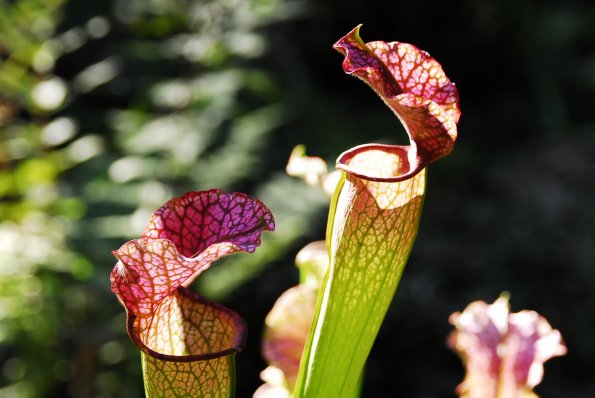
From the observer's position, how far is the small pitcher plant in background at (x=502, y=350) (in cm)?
54

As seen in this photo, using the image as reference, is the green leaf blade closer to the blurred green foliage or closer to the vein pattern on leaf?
the vein pattern on leaf

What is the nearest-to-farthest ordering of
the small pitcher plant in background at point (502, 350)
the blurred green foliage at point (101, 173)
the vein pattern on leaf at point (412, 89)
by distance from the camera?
the vein pattern on leaf at point (412, 89) < the small pitcher plant in background at point (502, 350) < the blurred green foliage at point (101, 173)

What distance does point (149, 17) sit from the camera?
7.89 ft

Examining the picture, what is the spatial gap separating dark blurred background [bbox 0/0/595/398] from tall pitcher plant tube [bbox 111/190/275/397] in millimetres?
1067

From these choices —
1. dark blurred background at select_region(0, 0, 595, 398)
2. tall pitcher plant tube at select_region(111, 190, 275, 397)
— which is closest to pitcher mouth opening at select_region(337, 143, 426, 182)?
tall pitcher plant tube at select_region(111, 190, 275, 397)

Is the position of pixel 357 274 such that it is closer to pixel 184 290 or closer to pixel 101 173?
pixel 184 290

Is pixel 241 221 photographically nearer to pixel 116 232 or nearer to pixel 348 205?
pixel 348 205

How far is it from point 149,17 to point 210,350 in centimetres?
204

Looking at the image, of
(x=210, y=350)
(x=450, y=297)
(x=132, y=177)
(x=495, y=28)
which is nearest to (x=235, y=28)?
(x=132, y=177)

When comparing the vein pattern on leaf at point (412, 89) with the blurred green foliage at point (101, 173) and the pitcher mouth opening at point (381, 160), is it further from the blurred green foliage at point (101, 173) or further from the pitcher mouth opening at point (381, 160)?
the blurred green foliage at point (101, 173)

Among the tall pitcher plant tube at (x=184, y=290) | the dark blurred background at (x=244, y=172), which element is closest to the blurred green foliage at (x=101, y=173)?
the dark blurred background at (x=244, y=172)

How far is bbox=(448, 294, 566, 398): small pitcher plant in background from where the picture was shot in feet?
1.79

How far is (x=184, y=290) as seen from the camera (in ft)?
1.75

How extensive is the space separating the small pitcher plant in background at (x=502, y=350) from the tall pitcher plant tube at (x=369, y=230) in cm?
9
